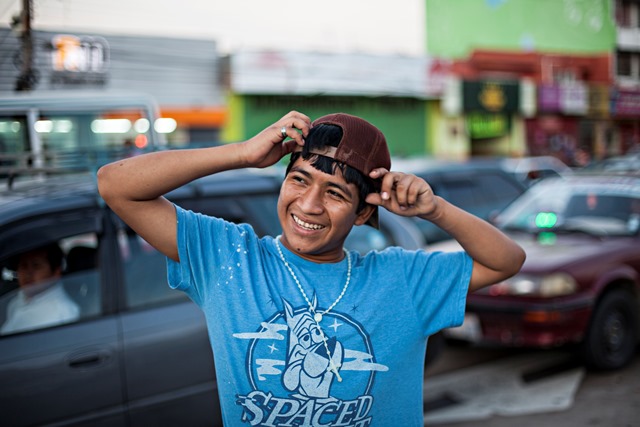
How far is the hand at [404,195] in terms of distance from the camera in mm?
1742

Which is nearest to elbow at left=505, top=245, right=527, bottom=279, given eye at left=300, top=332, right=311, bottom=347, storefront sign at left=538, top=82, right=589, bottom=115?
eye at left=300, top=332, right=311, bottom=347

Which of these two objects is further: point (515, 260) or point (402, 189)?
point (515, 260)

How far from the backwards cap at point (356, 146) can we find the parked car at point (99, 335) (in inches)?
78.8

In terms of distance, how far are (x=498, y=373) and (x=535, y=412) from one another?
35.6 inches

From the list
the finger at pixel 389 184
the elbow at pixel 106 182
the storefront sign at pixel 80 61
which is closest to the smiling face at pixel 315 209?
the finger at pixel 389 184

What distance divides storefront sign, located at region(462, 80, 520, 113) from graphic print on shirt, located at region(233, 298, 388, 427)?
84.2ft

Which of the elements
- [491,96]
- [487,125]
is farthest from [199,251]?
[487,125]

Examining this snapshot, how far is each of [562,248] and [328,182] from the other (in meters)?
4.33

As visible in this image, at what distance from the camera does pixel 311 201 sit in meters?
1.82

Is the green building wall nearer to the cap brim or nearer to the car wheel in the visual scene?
the car wheel

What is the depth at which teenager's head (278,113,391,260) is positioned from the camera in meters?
1.80

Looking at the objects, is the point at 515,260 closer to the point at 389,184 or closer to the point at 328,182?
the point at 389,184

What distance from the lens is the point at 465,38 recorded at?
2845 centimetres

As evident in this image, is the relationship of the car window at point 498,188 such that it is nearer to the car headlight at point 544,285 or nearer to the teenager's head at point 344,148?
the car headlight at point 544,285
